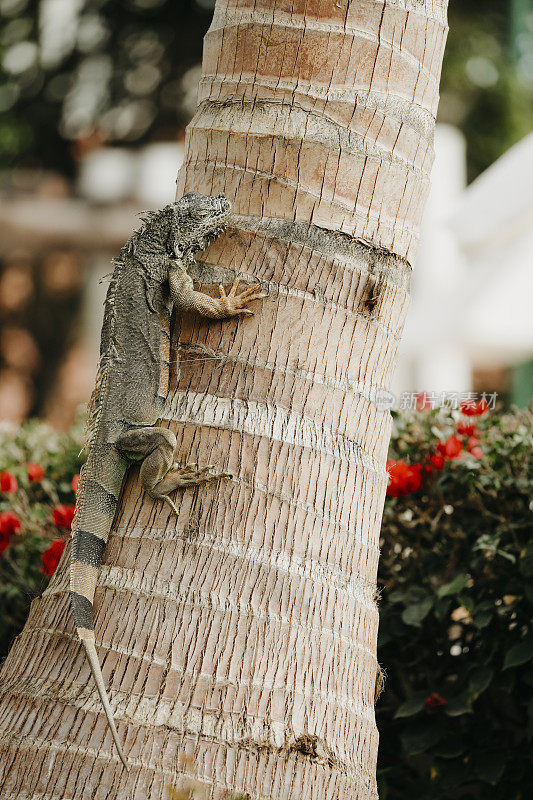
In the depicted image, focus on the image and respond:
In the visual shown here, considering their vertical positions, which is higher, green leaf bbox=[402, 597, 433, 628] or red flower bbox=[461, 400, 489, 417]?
red flower bbox=[461, 400, 489, 417]

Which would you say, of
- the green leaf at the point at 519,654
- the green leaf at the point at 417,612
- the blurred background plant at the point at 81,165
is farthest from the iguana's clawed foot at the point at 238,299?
the blurred background plant at the point at 81,165

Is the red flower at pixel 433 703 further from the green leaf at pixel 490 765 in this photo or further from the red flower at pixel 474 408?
the red flower at pixel 474 408

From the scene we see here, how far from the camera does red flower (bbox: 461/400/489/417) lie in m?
4.06

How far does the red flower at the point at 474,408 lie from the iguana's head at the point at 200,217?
1.80m

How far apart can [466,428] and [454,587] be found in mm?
858

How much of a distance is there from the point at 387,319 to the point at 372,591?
80cm

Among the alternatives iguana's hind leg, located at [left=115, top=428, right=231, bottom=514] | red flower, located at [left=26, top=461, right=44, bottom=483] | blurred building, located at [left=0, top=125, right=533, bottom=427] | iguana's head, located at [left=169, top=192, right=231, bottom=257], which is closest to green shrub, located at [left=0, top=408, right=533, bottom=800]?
red flower, located at [left=26, top=461, right=44, bottom=483]

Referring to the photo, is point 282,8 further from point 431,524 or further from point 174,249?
point 431,524

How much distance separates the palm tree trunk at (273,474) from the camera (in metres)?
2.12

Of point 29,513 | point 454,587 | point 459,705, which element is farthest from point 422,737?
point 29,513

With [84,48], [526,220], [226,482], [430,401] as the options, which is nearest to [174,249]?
[226,482]

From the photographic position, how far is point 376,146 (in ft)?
8.34

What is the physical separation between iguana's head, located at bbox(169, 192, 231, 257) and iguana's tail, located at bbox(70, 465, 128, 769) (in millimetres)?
855
